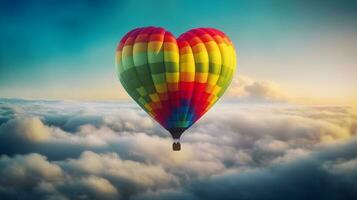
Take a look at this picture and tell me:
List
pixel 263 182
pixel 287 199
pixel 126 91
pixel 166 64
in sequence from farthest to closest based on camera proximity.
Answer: pixel 263 182, pixel 287 199, pixel 126 91, pixel 166 64

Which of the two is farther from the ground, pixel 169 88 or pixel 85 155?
pixel 85 155

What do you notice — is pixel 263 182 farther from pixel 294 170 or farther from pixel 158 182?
pixel 158 182

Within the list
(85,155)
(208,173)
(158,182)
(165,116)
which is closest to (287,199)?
(208,173)

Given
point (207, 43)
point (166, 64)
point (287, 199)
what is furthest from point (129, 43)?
point (287, 199)

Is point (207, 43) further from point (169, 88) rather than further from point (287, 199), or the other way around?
point (287, 199)

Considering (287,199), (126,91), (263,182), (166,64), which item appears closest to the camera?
(166,64)

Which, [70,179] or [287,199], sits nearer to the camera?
[287,199]
